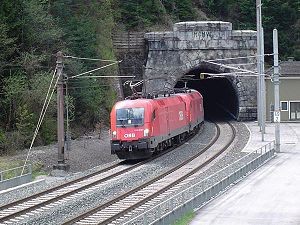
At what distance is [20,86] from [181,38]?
71.8 feet

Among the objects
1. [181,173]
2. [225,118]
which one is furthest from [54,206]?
[225,118]

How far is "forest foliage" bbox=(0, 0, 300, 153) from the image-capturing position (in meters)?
35.5

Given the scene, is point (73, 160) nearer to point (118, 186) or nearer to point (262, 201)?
Answer: point (118, 186)

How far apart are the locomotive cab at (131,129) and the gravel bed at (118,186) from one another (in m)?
1.14

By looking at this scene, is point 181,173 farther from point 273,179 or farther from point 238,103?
point 238,103

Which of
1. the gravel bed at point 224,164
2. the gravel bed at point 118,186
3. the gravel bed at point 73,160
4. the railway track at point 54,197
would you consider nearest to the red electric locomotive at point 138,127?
the gravel bed at point 118,186

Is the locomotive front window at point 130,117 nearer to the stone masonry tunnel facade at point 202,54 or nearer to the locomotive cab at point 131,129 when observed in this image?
the locomotive cab at point 131,129

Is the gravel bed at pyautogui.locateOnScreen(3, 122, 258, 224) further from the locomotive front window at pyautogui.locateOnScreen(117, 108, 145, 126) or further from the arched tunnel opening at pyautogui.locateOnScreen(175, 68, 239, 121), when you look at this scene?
the arched tunnel opening at pyautogui.locateOnScreen(175, 68, 239, 121)

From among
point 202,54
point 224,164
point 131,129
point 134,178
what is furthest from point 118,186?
point 202,54

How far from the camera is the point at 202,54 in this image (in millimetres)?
54938

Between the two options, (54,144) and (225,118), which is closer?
(54,144)

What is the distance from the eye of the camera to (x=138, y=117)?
102 feet

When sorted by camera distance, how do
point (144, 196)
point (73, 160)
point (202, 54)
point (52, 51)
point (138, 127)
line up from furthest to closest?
1. point (202, 54)
2. point (52, 51)
3. point (73, 160)
4. point (138, 127)
5. point (144, 196)

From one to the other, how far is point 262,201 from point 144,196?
4.05m
